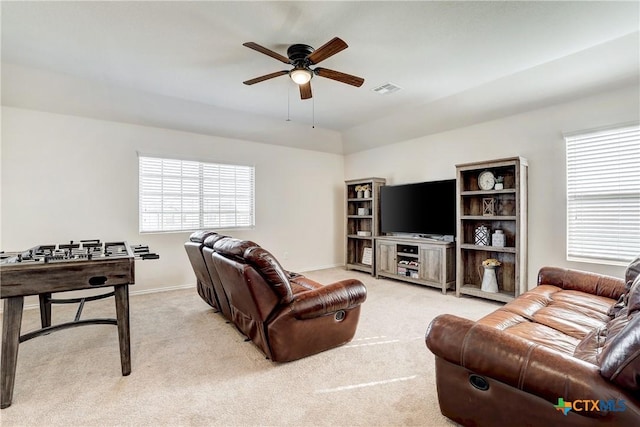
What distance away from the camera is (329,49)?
239 centimetres

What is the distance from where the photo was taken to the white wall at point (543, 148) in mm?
3338

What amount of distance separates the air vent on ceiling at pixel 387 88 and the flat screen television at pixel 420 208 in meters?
1.59

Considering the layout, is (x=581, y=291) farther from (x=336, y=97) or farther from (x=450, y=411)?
(x=336, y=97)

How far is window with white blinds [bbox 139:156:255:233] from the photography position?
4.55 m

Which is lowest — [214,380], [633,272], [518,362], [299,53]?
[214,380]

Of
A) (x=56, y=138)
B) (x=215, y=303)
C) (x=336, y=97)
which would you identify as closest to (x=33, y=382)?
(x=215, y=303)

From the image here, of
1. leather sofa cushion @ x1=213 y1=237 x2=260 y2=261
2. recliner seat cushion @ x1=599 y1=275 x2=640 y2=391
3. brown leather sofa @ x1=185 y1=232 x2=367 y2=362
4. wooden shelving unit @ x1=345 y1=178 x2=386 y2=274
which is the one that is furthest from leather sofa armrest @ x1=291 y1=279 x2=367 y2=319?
wooden shelving unit @ x1=345 y1=178 x2=386 y2=274

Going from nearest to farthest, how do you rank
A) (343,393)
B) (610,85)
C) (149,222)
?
(343,393)
(610,85)
(149,222)

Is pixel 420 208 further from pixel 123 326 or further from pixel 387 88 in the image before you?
pixel 123 326

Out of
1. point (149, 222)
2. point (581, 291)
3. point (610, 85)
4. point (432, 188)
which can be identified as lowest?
point (581, 291)

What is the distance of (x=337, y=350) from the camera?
2576 millimetres

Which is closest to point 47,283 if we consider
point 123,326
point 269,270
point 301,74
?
point 123,326

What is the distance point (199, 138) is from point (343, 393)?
4.37 meters

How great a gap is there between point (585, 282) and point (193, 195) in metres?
5.04
